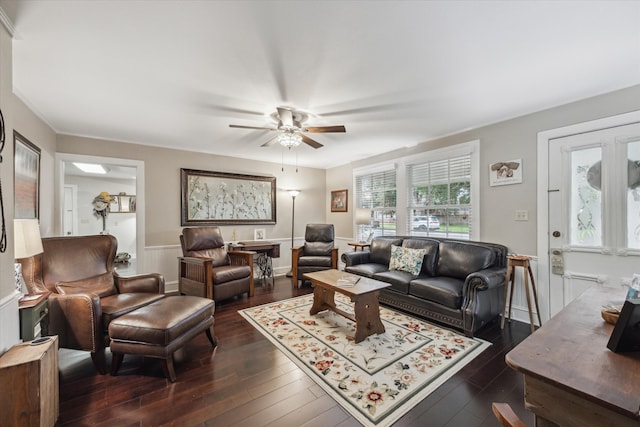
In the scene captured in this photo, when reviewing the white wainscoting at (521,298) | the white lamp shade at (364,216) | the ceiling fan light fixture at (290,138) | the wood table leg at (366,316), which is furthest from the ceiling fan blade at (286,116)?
the white wainscoting at (521,298)

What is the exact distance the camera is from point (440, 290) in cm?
292

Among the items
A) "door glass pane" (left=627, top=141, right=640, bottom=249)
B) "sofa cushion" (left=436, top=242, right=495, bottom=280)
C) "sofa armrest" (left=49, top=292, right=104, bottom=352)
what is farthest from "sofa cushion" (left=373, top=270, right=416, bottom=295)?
"sofa armrest" (left=49, top=292, right=104, bottom=352)

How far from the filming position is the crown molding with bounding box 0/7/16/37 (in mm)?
1547

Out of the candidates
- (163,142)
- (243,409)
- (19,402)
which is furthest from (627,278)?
(163,142)

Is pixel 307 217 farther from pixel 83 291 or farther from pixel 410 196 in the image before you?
pixel 83 291

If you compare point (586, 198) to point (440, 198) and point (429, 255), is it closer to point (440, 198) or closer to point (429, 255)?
point (440, 198)

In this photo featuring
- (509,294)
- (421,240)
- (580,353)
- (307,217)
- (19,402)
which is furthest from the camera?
(307,217)

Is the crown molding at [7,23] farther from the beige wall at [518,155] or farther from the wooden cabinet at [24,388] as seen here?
the beige wall at [518,155]

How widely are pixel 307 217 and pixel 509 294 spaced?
4.01m

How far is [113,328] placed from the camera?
2053 millimetres

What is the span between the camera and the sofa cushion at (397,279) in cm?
328

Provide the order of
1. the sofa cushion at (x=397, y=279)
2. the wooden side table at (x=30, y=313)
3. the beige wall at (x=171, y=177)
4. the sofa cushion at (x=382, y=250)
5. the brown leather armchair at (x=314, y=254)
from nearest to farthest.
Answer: the wooden side table at (x=30, y=313)
the sofa cushion at (x=397, y=279)
the beige wall at (x=171, y=177)
the sofa cushion at (x=382, y=250)
the brown leather armchair at (x=314, y=254)

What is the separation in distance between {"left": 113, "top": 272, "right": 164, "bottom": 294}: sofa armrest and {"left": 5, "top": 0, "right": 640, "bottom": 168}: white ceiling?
1.87 meters

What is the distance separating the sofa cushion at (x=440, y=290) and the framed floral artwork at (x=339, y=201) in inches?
108
